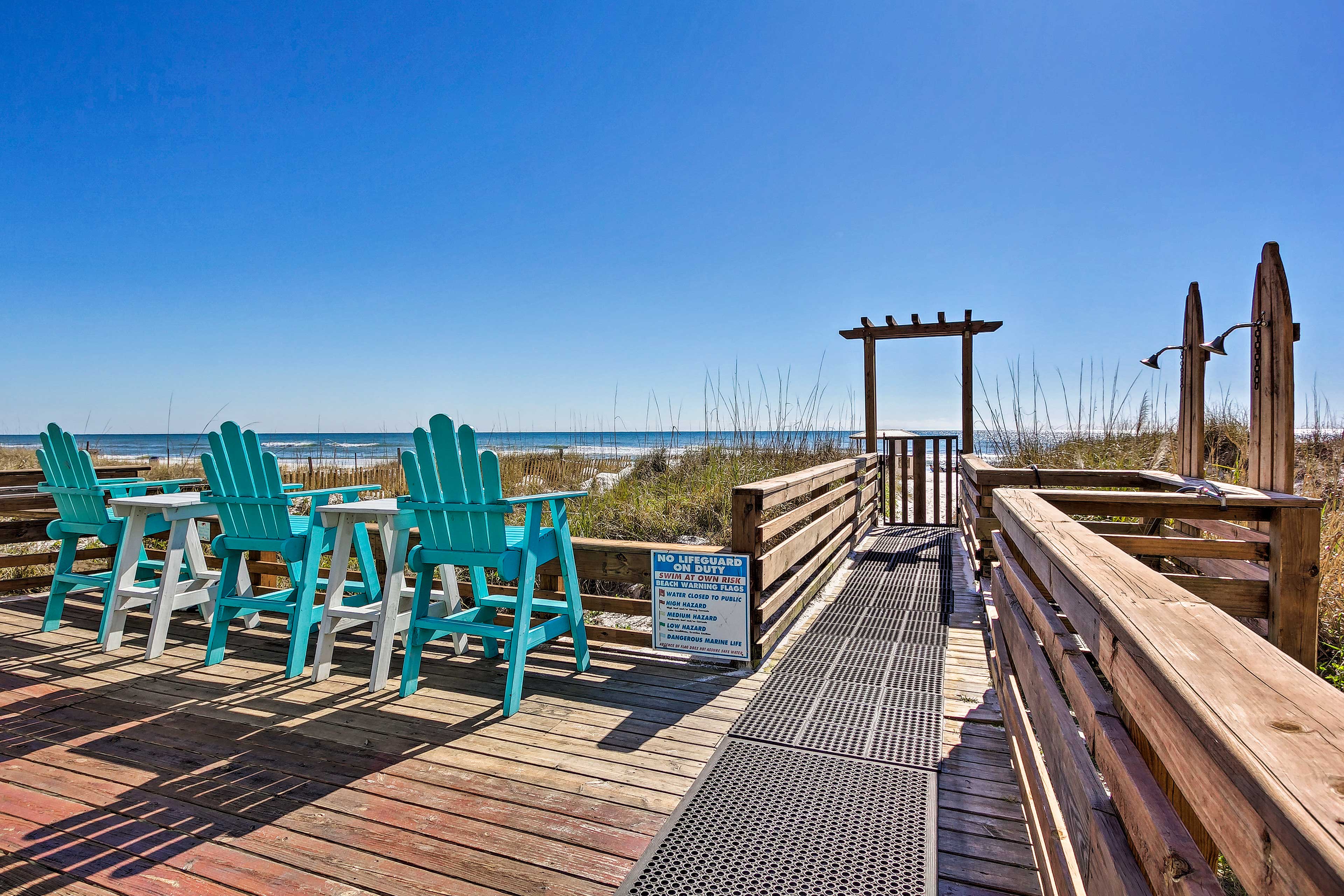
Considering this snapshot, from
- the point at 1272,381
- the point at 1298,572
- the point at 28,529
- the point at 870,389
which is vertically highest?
the point at 870,389

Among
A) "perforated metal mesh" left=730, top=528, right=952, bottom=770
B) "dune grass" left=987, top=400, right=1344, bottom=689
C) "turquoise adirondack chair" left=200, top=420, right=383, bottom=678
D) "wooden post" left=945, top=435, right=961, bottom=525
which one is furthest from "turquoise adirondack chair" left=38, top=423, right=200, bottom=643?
"wooden post" left=945, top=435, right=961, bottom=525

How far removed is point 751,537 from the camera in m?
2.93

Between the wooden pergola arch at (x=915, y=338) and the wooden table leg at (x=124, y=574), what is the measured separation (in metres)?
6.91

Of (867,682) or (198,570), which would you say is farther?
(198,570)

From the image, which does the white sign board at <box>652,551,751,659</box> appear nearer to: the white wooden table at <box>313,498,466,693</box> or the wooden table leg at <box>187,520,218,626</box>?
the white wooden table at <box>313,498,466,693</box>

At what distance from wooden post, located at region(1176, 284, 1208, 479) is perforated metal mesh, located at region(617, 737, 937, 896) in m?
2.50

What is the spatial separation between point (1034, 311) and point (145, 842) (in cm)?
1172

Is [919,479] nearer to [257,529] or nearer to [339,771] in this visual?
[257,529]

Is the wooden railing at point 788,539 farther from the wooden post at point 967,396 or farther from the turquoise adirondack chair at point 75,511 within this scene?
the turquoise adirondack chair at point 75,511

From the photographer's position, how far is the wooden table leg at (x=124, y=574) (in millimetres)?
3238

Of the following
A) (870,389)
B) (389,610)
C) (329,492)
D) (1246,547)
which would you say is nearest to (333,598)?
(389,610)

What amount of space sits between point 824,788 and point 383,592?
215cm

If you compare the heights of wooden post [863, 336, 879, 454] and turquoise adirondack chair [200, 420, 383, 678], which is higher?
wooden post [863, 336, 879, 454]

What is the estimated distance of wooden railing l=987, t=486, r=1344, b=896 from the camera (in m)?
0.44
